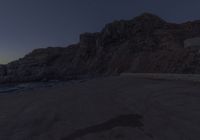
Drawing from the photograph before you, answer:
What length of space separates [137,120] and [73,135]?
1228mm

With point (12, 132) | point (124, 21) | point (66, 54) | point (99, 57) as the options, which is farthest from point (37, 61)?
point (12, 132)

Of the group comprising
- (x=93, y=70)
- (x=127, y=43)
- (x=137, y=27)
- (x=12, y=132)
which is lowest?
(x=93, y=70)

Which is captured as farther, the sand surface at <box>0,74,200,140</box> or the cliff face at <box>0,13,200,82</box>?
the cliff face at <box>0,13,200,82</box>

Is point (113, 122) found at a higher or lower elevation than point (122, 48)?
lower

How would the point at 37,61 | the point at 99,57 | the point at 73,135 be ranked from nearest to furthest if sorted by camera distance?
the point at 73,135
the point at 99,57
the point at 37,61

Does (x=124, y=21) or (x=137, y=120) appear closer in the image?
(x=137, y=120)

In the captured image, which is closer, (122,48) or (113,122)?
(113,122)

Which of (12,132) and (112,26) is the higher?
(112,26)

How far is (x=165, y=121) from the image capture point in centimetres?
352

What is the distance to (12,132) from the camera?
11.8ft

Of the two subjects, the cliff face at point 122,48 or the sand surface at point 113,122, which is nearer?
the sand surface at point 113,122

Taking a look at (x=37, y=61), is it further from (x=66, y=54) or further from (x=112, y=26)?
(x=112, y=26)

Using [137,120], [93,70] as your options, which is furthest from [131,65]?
[137,120]

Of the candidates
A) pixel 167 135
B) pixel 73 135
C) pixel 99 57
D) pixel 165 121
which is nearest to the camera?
pixel 167 135
